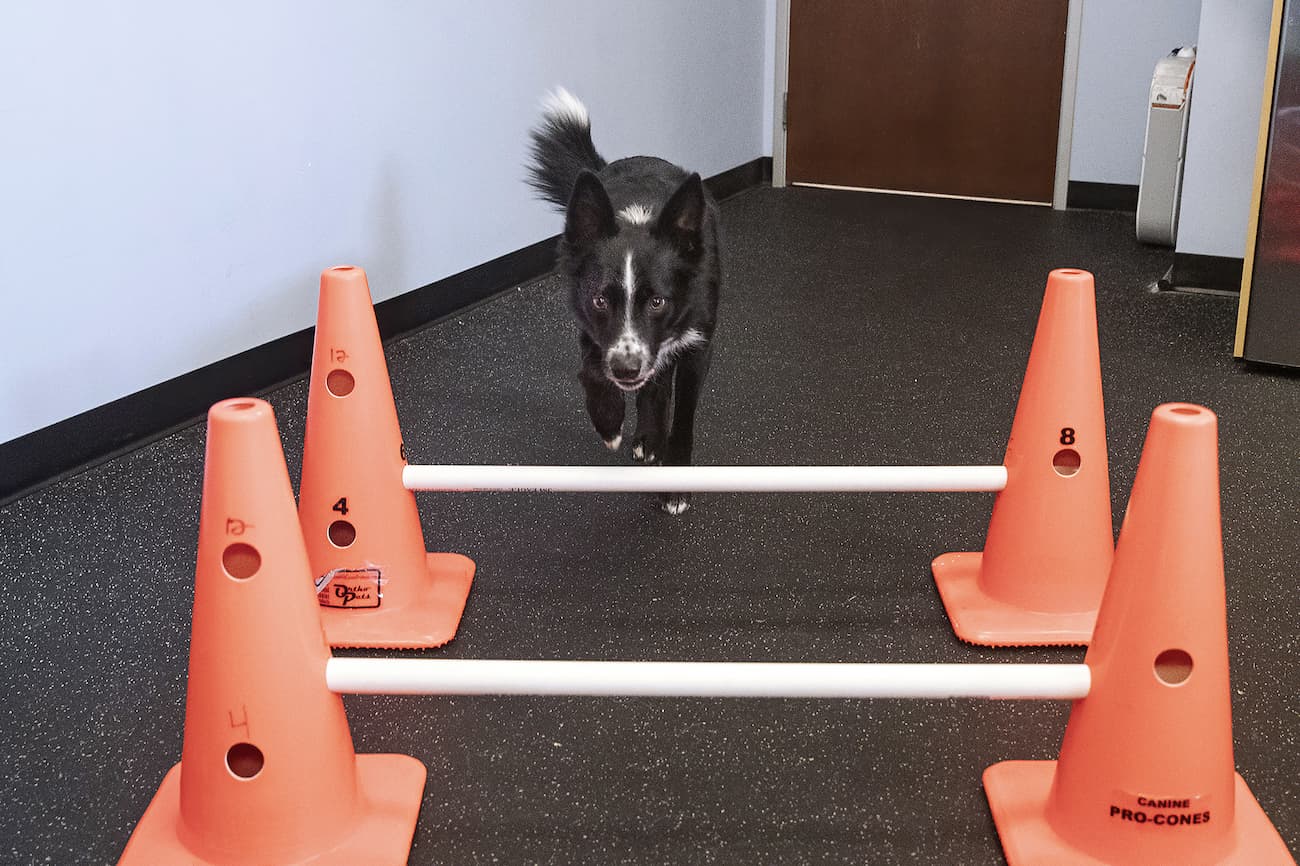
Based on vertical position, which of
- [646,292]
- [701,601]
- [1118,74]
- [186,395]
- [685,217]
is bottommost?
[701,601]

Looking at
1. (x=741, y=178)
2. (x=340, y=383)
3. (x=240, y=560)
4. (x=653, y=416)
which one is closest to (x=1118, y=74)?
(x=741, y=178)

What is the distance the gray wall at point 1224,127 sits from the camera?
3182 millimetres

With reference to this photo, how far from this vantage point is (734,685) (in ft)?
4.06

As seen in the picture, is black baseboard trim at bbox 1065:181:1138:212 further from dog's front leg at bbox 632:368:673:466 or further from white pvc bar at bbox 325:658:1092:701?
white pvc bar at bbox 325:658:1092:701

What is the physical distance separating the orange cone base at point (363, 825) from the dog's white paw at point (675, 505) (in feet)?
2.88

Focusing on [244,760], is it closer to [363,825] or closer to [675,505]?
[363,825]

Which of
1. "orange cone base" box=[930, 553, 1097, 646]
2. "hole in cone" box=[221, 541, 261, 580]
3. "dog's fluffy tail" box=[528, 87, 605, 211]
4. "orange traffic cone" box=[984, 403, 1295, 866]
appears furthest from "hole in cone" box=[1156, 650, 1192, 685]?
"dog's fluffy tail" box=[528, 87, 605, 211]

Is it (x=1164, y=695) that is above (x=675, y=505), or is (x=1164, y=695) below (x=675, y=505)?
above

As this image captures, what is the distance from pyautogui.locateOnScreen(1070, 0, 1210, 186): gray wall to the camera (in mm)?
4406

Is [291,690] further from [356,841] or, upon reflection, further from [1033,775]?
[1033,775]

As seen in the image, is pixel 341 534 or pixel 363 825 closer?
pixel 363 825

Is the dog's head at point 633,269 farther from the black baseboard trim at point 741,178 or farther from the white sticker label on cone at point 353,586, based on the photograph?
the black baseboard trim at point 741,178

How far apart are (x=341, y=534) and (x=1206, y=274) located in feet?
9.38

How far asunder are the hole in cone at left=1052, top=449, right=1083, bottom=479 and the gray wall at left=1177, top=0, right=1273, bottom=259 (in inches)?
72.3
